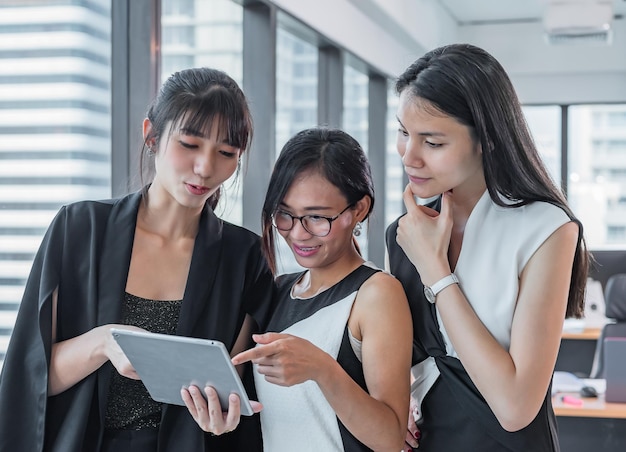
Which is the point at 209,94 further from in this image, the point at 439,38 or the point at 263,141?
the point at 439,38

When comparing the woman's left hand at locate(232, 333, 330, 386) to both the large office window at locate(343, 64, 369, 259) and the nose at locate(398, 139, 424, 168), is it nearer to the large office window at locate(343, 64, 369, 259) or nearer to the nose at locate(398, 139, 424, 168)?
the nose at locate(398, 139, 424, 168)

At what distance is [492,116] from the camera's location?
1439 mm

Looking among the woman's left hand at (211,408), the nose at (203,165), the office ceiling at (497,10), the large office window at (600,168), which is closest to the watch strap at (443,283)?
the woman's left hand at (211,408)

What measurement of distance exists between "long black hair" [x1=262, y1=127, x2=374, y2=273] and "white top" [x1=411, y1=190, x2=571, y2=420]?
229mm

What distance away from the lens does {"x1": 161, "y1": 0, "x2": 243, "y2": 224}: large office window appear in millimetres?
3352

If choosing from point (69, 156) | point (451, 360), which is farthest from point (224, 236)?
point (69, 156)

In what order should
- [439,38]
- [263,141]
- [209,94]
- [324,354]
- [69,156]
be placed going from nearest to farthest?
[324,354], [209,94], [69,156], [263,141], [439,38]

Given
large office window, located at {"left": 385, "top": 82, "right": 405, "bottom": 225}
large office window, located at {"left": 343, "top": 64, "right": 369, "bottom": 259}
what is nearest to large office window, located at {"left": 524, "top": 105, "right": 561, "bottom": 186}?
large office window, located at {"left": 385, "top": 82, "right": 405, "bottom": 225}

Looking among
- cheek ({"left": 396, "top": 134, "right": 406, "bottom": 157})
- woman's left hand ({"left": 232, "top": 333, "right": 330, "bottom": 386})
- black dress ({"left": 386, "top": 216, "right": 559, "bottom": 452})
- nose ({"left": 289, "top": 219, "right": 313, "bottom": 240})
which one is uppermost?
cheek ({"left": 396, "top": 134, "right": 406, "bottom": 157})

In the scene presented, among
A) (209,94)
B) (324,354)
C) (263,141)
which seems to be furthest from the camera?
(263,141)

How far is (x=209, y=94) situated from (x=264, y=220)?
0.86ft

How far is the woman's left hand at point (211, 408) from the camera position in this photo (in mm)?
1385

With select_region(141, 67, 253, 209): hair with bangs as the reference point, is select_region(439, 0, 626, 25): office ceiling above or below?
above

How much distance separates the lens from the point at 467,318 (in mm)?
1449
